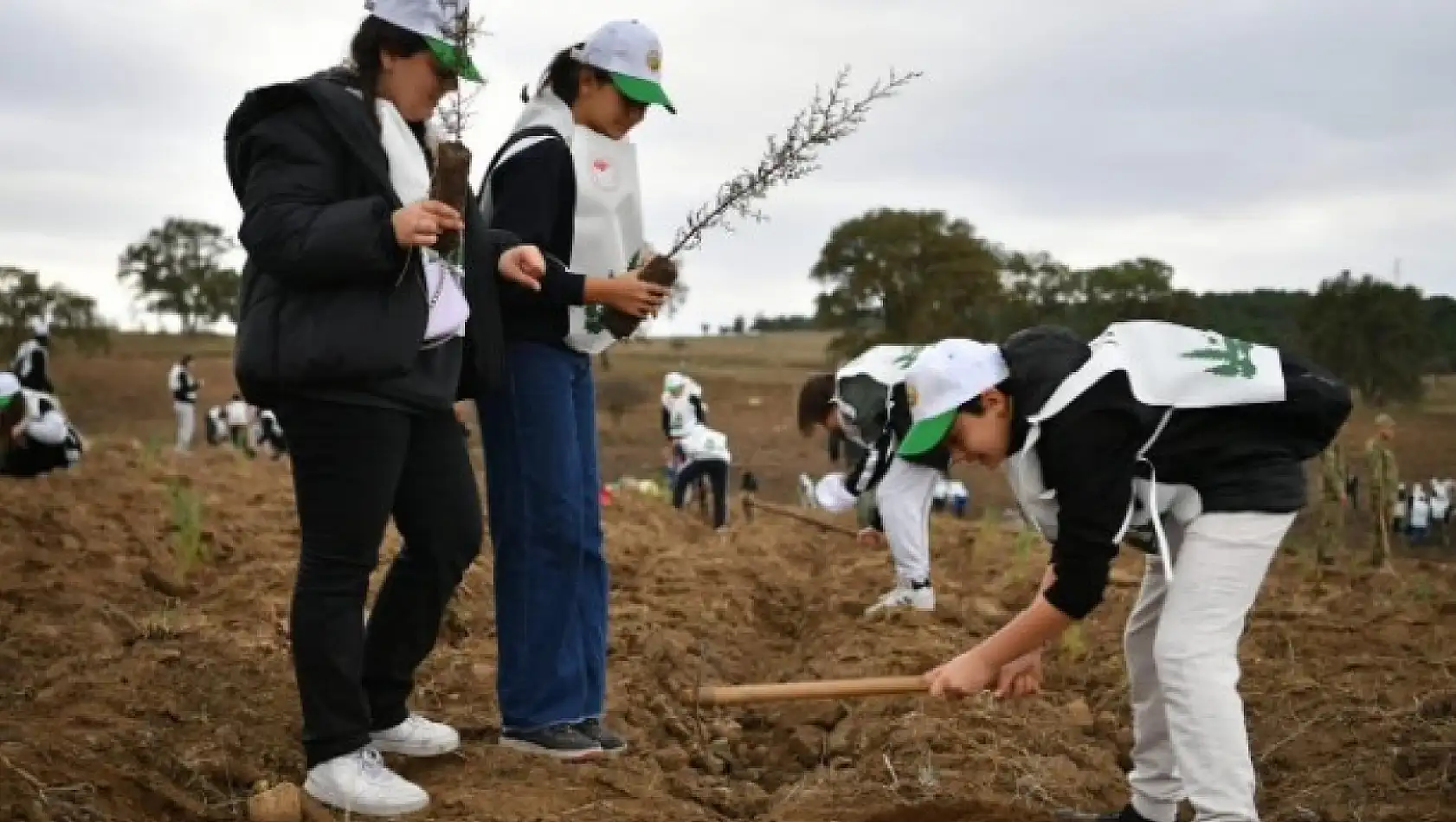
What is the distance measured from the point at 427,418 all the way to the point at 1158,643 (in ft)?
5.49

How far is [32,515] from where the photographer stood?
747 centimetres

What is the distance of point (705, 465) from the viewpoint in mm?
12930

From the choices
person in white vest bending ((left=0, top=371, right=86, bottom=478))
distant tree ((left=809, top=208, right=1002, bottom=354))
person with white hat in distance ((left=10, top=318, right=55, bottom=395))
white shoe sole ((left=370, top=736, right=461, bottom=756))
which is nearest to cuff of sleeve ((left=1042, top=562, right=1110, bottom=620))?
white shoe sole ((left=370, top=736, right=461, bottom=756))

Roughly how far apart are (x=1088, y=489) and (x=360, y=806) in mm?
1659

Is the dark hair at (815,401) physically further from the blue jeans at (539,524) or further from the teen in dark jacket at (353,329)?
the teen in dark jacket at (353,329)

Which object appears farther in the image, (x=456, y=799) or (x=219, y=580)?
(x=219, y=580)

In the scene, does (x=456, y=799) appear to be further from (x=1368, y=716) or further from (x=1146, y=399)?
(x=1368, y=716)

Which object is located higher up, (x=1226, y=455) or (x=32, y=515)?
(x=1226, y=455)

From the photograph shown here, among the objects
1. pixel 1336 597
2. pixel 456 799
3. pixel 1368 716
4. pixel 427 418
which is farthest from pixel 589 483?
pixel 1336 597

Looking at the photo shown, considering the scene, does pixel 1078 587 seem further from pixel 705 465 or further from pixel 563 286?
pixel 705 465

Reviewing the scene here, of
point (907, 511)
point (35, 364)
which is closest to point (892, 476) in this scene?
point (907, 511)

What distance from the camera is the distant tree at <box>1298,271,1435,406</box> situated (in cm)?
1588

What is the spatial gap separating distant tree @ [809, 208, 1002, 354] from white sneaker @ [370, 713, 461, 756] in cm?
2544

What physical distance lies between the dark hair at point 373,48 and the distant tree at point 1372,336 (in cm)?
1409
